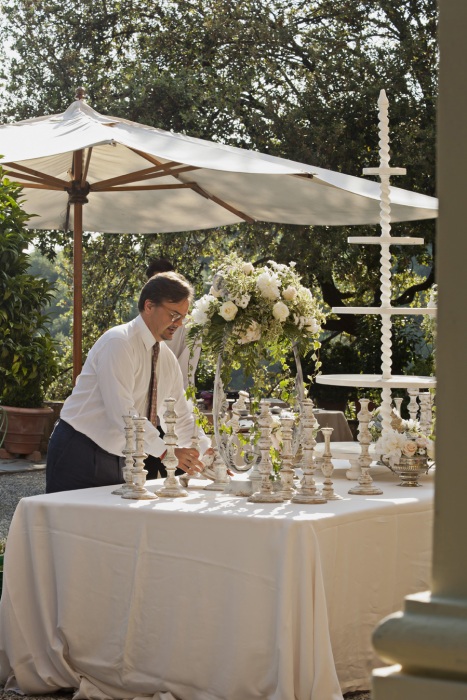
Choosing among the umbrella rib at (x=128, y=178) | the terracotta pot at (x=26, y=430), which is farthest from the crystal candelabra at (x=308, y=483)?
the terracotta pot at (x=26, y=430)

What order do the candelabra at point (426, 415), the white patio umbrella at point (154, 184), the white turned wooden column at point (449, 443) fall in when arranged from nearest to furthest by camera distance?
1. the white turned wooden column at point (449, 443)
2. the candelabra at point (426, 415)
3. the white patio umbrella at point (154, 184)

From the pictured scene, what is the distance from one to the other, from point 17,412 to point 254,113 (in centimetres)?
533

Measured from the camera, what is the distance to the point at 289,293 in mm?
4258

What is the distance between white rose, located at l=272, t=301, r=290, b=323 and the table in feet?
2.39

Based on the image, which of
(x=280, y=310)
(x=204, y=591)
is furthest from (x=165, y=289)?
(x=204, y=591)

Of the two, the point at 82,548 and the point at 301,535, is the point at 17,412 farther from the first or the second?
the point at 301,535

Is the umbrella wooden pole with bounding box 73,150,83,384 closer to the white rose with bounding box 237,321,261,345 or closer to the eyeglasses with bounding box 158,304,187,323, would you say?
the eyeglasses with bounding box 158,304,187,323

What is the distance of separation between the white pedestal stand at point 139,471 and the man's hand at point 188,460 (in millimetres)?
268

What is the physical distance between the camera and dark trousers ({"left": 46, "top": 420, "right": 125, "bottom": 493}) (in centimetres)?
473

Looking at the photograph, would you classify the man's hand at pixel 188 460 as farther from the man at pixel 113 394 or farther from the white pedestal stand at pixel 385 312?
the white pedestal stand at pixel 385 312

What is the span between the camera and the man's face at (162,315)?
4.75 meters

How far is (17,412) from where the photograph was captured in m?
10.9

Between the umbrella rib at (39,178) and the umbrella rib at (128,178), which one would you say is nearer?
the umbrella rib at (128,178)

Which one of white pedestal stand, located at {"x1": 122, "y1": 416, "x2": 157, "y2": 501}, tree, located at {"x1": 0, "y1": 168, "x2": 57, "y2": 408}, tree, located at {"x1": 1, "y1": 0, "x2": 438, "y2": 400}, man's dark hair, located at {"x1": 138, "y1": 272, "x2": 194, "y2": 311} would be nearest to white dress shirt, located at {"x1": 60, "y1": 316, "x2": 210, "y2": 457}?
man's dark hair, located at {"x1": 138, "y1": 272, "x2": 194, "y2": 311}
